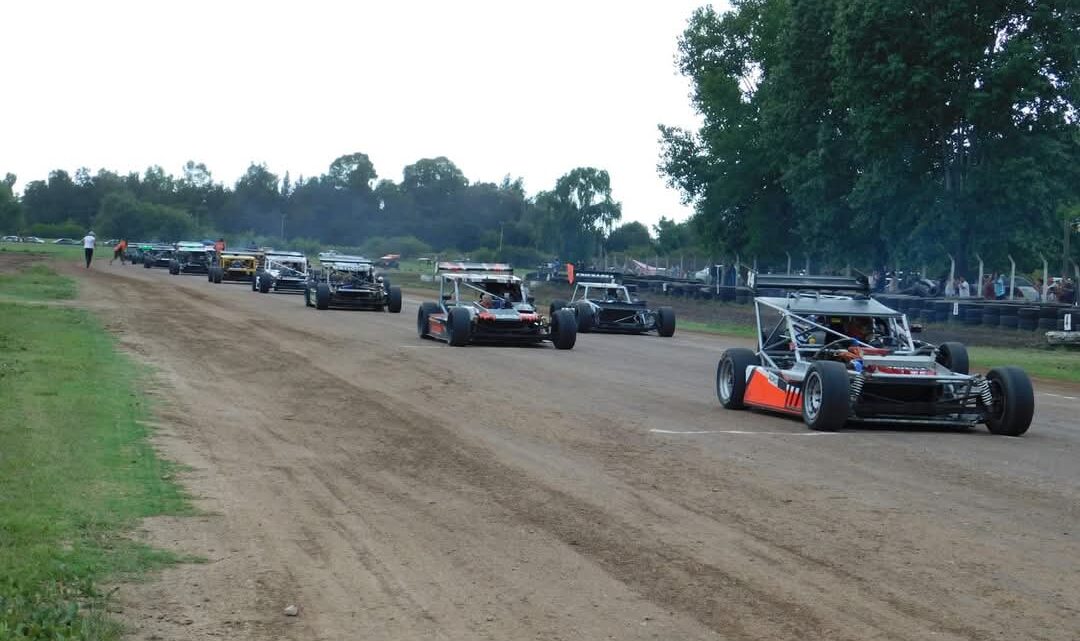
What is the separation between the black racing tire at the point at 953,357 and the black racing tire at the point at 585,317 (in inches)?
689

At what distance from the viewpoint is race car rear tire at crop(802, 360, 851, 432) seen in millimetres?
14141

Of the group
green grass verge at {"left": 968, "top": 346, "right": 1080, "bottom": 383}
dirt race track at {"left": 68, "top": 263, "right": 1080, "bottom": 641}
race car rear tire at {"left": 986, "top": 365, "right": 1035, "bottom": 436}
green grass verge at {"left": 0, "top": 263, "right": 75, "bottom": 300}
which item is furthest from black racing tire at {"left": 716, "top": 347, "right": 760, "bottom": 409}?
green grass verge at {"left": 0, "top": 263, "right": 75, "bottom": 300}

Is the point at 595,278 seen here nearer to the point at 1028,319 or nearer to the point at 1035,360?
the point at 1028,319

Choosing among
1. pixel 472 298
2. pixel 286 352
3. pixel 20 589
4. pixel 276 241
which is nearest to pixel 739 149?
pixel 472 298

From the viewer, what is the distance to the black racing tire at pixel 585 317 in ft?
110

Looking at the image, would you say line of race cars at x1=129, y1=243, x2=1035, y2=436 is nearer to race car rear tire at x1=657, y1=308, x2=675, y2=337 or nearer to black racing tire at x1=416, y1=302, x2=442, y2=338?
black racing tire at x1=416, y1=302, x2=442, y2=338

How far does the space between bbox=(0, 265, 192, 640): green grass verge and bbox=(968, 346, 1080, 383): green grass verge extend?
16107 millimetres

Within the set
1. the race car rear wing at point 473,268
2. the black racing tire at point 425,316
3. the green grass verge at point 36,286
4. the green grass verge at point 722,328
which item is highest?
the race car rear wing at point 473,268

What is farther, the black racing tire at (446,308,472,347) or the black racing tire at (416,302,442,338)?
the black racing tire at (416,302,442,338)

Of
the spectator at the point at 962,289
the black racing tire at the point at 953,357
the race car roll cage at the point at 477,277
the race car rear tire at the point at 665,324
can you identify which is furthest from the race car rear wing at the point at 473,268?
the spectator at the point at 962,289

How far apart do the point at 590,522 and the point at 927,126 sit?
132 feet

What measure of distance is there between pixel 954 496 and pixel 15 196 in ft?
569

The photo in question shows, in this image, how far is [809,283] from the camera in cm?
1731

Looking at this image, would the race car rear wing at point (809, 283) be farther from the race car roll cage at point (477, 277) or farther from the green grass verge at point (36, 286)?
the green grass verge at point (36, 286)
